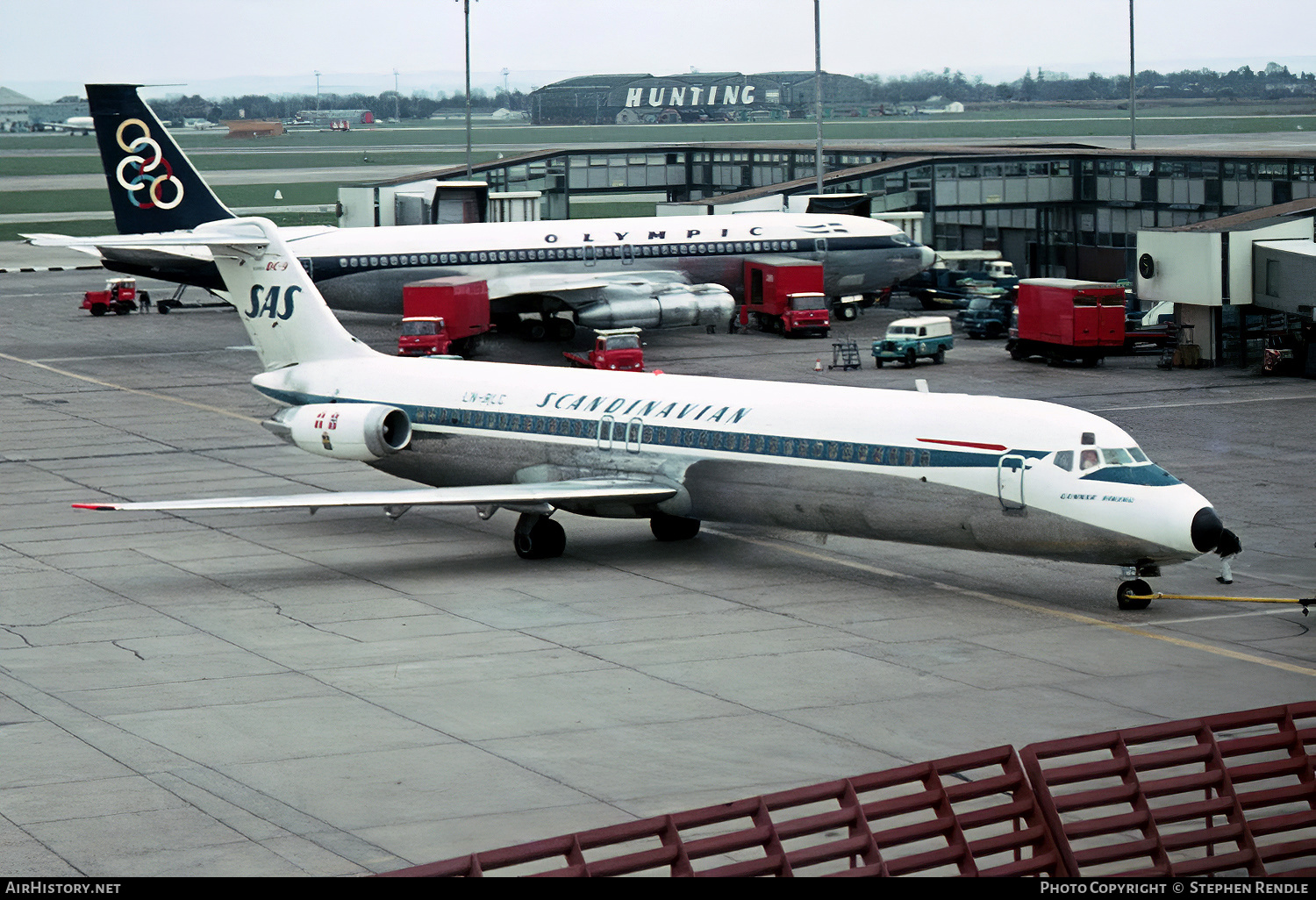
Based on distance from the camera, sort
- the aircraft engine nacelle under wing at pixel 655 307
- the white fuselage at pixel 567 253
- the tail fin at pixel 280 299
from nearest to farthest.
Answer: the tail fin at pixel 280 299, the aircraft engine nacelle under wing at pixel 655 307, the white fuselage at pixel 567 253

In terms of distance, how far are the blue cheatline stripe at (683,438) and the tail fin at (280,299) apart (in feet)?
3.49

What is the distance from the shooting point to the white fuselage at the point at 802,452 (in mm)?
26047

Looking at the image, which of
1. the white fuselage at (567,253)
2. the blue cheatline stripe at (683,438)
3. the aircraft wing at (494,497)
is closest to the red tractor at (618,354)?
the white fuselage at (567,253)

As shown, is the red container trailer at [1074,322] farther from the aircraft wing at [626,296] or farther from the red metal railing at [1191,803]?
the red metal railing at [1191,803]

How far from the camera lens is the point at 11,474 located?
4000 centimetres

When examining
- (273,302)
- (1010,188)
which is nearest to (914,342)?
(1010,188)

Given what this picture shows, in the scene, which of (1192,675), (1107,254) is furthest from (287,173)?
(1192,675)

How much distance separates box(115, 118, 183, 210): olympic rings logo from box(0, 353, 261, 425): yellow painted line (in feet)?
20.8

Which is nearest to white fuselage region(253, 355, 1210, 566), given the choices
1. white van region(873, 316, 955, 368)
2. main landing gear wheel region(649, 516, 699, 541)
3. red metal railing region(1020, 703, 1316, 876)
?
main landing gear wheel region(649, 516, 699, 541)

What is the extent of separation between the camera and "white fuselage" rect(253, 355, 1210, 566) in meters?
26.0

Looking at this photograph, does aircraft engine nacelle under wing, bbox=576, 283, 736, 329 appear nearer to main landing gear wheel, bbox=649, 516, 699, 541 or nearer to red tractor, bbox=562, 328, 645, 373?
red tractor, bbox=562, 328, 645, 373

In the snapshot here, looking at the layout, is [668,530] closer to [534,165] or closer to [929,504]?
[929,504]

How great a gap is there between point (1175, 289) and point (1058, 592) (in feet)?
97.9

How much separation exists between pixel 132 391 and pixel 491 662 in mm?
32263
